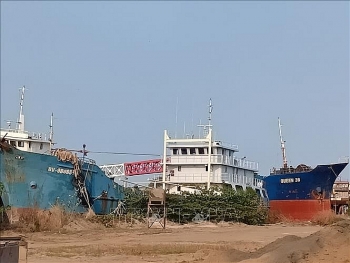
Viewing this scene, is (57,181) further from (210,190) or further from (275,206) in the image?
(275,206)

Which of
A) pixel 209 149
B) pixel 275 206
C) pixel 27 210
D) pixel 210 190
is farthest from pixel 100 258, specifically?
pixel 275 206

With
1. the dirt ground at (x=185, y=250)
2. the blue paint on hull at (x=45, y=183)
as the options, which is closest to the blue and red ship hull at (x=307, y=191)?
the blue paint on hull at (x=45, y=183)

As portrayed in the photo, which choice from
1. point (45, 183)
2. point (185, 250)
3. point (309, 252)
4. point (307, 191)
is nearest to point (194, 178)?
point (307, 191)

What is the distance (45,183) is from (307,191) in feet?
75.8

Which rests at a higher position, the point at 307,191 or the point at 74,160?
the point at 74,160

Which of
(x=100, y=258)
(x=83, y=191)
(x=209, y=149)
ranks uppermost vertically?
(x=209, y=149)

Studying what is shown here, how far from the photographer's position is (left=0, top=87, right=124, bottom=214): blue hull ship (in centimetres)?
2847

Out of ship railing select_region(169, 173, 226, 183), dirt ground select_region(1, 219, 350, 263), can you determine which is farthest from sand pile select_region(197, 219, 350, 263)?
ship railing select_region(169, 173, 226, 183)

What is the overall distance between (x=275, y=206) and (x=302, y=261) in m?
34.8

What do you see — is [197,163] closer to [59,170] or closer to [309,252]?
[59,170]

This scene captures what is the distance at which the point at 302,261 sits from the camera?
12.6 m

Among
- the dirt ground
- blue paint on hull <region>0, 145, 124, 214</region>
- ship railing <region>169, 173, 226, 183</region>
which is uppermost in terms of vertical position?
ship railing <region>169, 173, 226, 183</region>

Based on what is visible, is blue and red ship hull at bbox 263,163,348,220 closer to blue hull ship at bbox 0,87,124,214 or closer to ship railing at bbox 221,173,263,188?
ship railing at bbox 221,173,263,188

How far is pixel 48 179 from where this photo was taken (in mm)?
30125
